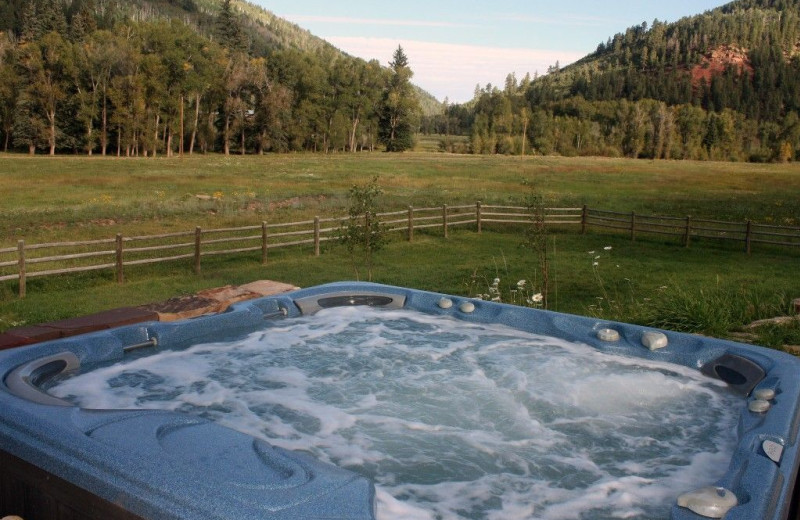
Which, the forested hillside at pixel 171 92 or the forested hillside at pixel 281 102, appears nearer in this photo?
the forested hillside at pixel 171 92

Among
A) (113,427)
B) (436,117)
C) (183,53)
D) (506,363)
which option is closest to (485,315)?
(506,363)

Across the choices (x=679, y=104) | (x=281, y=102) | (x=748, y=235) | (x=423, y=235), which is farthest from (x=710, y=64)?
(x=423, y=235)

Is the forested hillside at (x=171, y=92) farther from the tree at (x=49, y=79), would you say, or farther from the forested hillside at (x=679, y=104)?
the forested hillside at (x=679, y=104)

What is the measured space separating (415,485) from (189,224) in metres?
15.9

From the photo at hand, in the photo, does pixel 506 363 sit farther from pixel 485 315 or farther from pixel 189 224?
pixel 189 224

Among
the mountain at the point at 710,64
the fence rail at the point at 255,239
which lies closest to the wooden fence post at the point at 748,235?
the fence rail at the point at 255,239

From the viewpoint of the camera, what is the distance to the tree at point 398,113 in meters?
63.1

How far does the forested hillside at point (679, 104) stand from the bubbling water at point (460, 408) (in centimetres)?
7143

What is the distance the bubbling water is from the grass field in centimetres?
231

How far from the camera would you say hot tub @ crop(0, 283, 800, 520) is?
279cm

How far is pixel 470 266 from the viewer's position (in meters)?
12.4

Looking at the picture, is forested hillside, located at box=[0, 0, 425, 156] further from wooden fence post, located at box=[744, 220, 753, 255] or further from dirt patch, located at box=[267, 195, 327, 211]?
wooden fence post, located at box=[744, 220, 753, 255]

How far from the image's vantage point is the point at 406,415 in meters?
4.41

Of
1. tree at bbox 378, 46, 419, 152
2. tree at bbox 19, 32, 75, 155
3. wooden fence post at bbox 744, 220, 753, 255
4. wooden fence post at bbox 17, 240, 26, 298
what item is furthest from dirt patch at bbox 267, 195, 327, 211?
tree at bbox 378, 46, 419, 152
